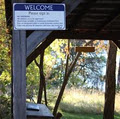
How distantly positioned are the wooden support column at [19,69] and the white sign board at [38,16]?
0.10 m

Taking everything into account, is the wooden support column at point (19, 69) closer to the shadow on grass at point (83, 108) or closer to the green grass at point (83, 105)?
the green grass at point (83, 105)

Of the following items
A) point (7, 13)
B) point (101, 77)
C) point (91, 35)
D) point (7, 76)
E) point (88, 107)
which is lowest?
point (101, 77)

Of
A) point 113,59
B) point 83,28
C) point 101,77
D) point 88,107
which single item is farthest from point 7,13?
point 101,77

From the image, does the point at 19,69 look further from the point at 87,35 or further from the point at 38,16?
the point at 87,35

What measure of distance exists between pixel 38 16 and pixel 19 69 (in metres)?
0.64

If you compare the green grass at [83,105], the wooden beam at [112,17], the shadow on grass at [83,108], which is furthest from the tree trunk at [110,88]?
the wooden beam at [112,17]

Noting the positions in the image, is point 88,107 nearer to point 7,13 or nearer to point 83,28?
point 83,28

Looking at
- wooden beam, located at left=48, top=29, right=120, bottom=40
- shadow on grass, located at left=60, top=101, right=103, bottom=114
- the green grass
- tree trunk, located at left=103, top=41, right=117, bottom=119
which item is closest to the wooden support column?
wooden beam, located at left=48, top=29, right=120, bottom=40

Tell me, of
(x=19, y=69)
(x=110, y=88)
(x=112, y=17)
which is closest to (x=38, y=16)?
(x=19, y=69)

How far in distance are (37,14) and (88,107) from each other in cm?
991

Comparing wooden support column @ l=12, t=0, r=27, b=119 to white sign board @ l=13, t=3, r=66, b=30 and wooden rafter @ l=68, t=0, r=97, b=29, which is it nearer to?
white sign board @ l=13, t=3, r=66, b=30

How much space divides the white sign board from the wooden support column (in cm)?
10

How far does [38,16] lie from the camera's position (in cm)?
365

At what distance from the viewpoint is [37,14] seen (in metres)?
3.65
